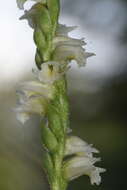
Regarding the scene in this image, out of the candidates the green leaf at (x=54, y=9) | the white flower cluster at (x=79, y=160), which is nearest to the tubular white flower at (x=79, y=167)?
the white flower cluster at (x=79, y=160)

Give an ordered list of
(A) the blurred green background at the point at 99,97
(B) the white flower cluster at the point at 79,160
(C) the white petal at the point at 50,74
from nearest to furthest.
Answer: (C) the white petal at the point at 50,74
(B) the white flower cluster at the point at 79,160
(A) the blurred green background at the point at 99,97

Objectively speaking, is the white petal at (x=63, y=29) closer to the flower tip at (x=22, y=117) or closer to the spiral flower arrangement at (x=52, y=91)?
the spiral flower arrangement at (x=52, y=91)

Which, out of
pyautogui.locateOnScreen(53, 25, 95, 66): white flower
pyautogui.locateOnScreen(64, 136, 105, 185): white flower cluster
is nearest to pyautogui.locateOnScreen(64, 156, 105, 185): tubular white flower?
pyautogui.locateOnScreen(64, 136, 105, 185): white flower cluster

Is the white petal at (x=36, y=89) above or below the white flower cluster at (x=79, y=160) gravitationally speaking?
above

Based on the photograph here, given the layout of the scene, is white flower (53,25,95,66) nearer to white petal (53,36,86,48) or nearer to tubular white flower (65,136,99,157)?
white petal (53,36,86,48)

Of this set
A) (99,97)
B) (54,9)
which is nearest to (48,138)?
(54,9)

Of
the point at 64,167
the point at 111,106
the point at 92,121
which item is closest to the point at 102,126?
the point at 92,121
